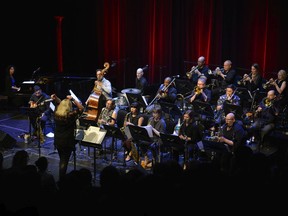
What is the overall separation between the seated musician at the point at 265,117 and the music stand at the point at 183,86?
2702mm

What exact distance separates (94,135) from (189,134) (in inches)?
84.2

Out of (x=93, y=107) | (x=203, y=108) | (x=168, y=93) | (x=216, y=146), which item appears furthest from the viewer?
(x=168, y=93)

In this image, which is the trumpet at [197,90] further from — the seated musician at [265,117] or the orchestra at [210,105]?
the seated musician at [265,117]

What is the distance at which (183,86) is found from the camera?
47.9ft

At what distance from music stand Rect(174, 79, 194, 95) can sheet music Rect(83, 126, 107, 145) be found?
482 cm

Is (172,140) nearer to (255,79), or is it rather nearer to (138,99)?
(138,99)

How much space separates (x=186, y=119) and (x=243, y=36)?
6548 millimetres

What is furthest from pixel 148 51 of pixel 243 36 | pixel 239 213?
pixel 239 213

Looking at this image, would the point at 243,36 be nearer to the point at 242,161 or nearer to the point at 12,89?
the point at 12,89

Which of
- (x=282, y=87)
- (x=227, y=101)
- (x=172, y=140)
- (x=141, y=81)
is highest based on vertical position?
(x=282, y=87)

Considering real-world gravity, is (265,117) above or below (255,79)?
below

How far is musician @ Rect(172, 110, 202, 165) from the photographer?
1055 cm

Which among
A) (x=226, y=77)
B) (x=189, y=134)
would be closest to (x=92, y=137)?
(x=189, y=134)

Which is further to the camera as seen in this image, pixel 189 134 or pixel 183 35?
pixel 183 35
